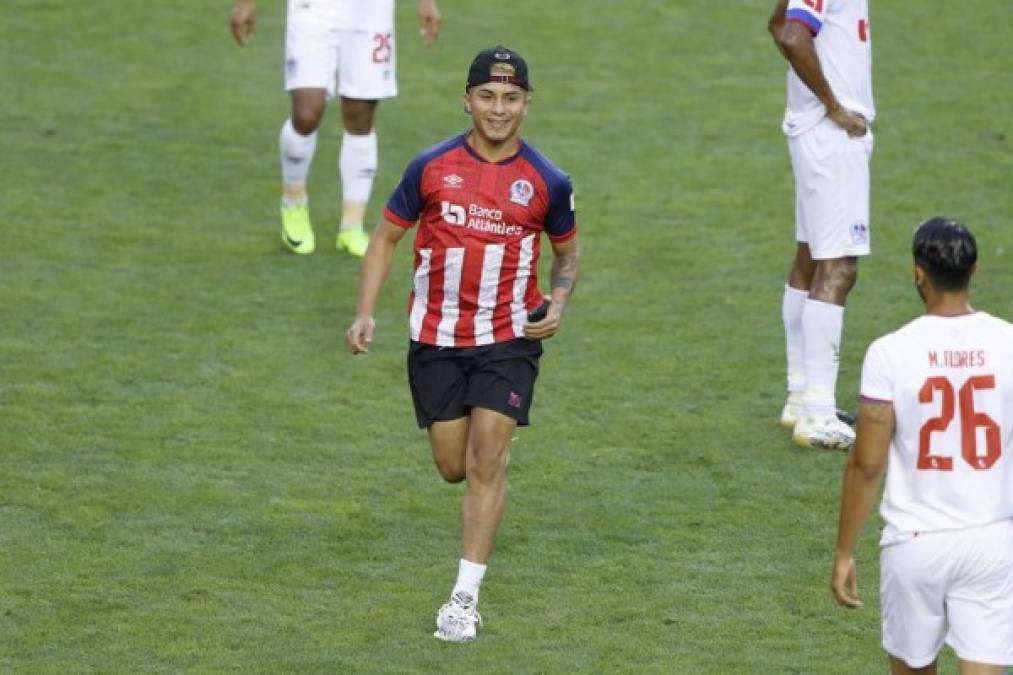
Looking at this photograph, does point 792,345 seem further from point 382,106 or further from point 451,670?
point 382,106

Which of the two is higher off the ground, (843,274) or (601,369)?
A: (843,274)

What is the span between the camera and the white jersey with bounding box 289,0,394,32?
42.2ft

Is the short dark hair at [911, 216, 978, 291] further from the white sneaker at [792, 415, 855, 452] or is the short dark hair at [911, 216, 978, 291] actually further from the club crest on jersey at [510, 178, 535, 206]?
the white sneaker at [792, 415, 855, 452]

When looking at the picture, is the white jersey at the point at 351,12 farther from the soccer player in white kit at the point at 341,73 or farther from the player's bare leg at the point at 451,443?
the player's bare leg at the point at 451,443

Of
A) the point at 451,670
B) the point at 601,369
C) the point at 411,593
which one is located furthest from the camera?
the point at 601,369

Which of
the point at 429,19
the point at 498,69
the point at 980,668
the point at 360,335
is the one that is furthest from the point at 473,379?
the point at 429,19

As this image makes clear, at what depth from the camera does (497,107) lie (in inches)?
307

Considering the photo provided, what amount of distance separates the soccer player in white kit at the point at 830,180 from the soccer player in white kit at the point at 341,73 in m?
3.48

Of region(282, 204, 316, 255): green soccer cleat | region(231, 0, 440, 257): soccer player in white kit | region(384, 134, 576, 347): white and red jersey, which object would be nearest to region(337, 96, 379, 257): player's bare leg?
region(231, 0, 440, 257): soccer player in white kit

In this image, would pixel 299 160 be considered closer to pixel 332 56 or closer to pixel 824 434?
pixel 332 56

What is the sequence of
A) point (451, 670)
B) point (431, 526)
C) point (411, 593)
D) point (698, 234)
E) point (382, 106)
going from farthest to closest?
point (382, 106), point (698, 234), point (431, 526), point (411, 593), point (451, 670)

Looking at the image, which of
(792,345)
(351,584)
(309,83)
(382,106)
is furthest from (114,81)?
(351,584)

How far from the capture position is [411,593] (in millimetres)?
8250

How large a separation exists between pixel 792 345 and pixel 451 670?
3718 millimetres
